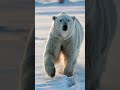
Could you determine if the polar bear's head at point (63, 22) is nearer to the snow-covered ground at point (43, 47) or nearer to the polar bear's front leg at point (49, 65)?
the snow-covered ground at point (43, 47)

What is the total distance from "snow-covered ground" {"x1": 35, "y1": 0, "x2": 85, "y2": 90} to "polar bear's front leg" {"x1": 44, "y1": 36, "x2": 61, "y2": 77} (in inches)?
0.9

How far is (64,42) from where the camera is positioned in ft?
10.2

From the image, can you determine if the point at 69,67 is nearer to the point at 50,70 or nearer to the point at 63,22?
the point at 50,70

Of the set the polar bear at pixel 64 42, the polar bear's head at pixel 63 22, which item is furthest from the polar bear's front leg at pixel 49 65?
the polar bear's head at pixel 63 22

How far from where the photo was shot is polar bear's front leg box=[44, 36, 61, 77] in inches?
121

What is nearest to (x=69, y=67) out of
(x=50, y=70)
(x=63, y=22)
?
(x=50, y=70)

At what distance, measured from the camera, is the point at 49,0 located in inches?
122

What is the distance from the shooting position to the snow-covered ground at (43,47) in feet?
10.0

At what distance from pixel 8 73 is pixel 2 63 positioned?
63 mm

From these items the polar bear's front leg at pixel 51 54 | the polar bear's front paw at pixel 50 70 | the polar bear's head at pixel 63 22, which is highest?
the polar bear's head at pixel 63 22

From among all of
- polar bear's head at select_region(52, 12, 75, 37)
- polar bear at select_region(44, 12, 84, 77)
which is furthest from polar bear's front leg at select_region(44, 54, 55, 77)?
polar bear's head at select_region(52, 12, 75, 37)

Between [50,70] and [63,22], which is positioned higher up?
[63,22]

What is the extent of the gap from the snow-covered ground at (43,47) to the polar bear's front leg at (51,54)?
0.9 inches

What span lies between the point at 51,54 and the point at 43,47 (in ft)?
0.21
